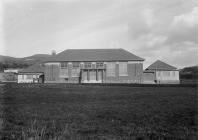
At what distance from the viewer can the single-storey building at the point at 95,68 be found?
51250 mm

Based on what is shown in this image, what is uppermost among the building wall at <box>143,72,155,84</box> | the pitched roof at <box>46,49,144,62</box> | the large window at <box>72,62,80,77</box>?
the pitched roof at <box>46,49,144,62</box>

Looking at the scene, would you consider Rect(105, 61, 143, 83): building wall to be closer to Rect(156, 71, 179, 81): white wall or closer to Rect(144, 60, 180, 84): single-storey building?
Rect(144, 60, 180, 84): single-storey building

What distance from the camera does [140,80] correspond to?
51812mm

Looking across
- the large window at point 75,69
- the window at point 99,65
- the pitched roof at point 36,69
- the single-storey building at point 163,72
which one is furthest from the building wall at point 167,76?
the pitched roof at point 36,69

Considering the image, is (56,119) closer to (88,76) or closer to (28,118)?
(28,118)

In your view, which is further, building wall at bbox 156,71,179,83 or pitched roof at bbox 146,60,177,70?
pitched roof at bbox 146,60,177,70

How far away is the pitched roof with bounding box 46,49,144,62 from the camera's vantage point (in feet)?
170

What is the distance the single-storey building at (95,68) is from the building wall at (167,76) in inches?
369

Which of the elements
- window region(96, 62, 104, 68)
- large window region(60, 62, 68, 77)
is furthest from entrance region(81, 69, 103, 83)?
large window region(60, 62, 68, 77)

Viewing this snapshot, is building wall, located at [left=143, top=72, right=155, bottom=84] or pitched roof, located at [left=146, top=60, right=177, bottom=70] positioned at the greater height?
pitched roof, located at [left=146, top=60, right=177, bottom=70]

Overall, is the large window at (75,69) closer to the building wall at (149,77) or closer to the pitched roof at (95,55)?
the pitched roof at (95,55)

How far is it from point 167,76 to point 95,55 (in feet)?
67.2

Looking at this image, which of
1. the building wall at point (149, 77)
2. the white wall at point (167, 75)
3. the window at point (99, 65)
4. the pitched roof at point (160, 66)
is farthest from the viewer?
the pitched roof at point (160, 66)

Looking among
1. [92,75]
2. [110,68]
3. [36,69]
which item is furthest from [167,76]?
[36,69]
